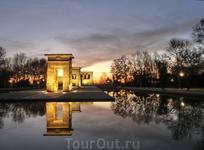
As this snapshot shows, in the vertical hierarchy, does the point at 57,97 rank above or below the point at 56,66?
below

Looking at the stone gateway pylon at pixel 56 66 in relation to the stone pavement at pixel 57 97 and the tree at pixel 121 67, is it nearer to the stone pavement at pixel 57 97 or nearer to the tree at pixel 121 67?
the stone pavement at pixel 57 97

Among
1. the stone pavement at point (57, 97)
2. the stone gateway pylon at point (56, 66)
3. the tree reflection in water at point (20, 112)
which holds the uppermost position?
the stone gateway pylon at point (56, 66)

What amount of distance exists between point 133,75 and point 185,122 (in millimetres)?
49415

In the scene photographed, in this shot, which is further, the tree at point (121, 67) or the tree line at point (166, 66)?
the tree at point (121, 67)

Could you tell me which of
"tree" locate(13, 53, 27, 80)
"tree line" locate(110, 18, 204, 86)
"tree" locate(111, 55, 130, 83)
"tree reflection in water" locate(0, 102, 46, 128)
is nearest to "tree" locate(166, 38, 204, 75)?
"tree line" locate(110, 18, 204, 86)

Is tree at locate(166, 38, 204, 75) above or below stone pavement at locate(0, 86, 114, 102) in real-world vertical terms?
above

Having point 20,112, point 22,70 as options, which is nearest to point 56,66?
point 20,112

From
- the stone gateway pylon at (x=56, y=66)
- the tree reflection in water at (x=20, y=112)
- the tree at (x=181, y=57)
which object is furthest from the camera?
the tree at (x=181, y=57)

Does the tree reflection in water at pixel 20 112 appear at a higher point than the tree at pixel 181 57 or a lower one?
→ lower

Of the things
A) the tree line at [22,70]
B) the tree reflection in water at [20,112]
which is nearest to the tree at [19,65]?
the tree line at [22,70]

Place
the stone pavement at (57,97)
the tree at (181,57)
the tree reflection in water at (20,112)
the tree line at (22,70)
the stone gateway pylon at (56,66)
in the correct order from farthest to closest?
the tree line at (22,70) < the tree at (181,57) < the stone gateway pylon at (56,66) < the stone pavement at (57,97) < the tree reflection in water at (20,112)

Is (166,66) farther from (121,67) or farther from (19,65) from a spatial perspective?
(19,65)

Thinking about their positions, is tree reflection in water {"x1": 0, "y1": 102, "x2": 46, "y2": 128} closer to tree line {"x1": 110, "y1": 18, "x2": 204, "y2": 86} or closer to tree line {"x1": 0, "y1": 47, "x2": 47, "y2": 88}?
tree line {"x1": 110, "y1": 18, "x2": 204, "y2": 86}

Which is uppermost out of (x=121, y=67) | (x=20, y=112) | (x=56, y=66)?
(x=121, y=67)
